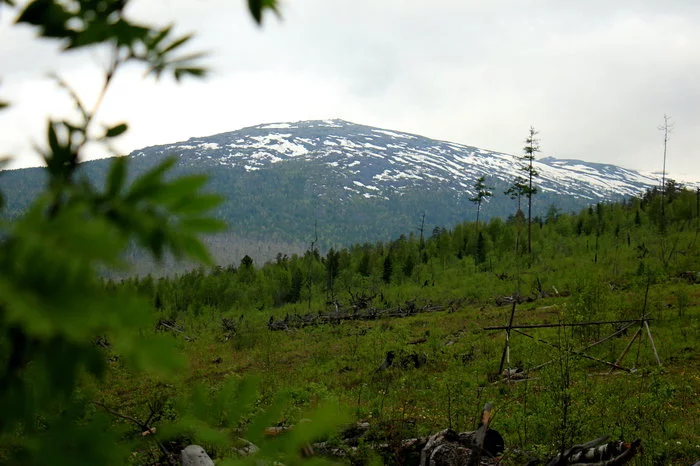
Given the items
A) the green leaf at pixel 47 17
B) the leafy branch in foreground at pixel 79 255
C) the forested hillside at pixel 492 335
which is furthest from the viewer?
the forested hillside at pixel 492 335

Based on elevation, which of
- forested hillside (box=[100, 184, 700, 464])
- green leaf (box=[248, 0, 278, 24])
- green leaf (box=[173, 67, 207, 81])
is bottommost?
forested hillside (box=[100, 184, 700, 464])

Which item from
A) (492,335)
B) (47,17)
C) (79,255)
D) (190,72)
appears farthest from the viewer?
(492,335)

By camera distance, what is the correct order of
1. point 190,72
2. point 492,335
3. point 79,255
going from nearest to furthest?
point 79,255 < point 190,72 < point 492,335

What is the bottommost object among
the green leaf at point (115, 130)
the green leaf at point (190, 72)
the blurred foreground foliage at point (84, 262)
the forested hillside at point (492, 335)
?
the forested hillside at point (492, 335)

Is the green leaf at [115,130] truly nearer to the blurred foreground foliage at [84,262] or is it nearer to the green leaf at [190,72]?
the blurred foreground foliage at [84,262]

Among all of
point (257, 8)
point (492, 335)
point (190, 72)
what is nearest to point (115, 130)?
point (190, 72)

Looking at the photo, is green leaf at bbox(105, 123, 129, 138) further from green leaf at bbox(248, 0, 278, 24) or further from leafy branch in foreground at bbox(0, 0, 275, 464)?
green leaf at bbox(248, 0, 278, 24)

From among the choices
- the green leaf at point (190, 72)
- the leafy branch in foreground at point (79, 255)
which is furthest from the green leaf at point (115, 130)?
the green leaf at point (190, 72)

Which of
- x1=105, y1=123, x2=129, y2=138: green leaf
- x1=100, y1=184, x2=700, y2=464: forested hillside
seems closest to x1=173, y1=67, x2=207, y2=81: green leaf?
x1=105, y1=123, x2=129, y2=138: green leaf

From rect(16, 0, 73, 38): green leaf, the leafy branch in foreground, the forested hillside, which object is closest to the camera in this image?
the leafy branch in foreground

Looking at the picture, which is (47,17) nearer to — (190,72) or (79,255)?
(190,72)

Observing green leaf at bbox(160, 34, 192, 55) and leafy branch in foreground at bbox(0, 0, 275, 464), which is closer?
leafy branch in foreground at bbox(0, 0, 275, 464)

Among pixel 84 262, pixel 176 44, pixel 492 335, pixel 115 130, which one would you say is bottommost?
pixel 492 335

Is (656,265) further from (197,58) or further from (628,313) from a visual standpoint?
(197,58)
